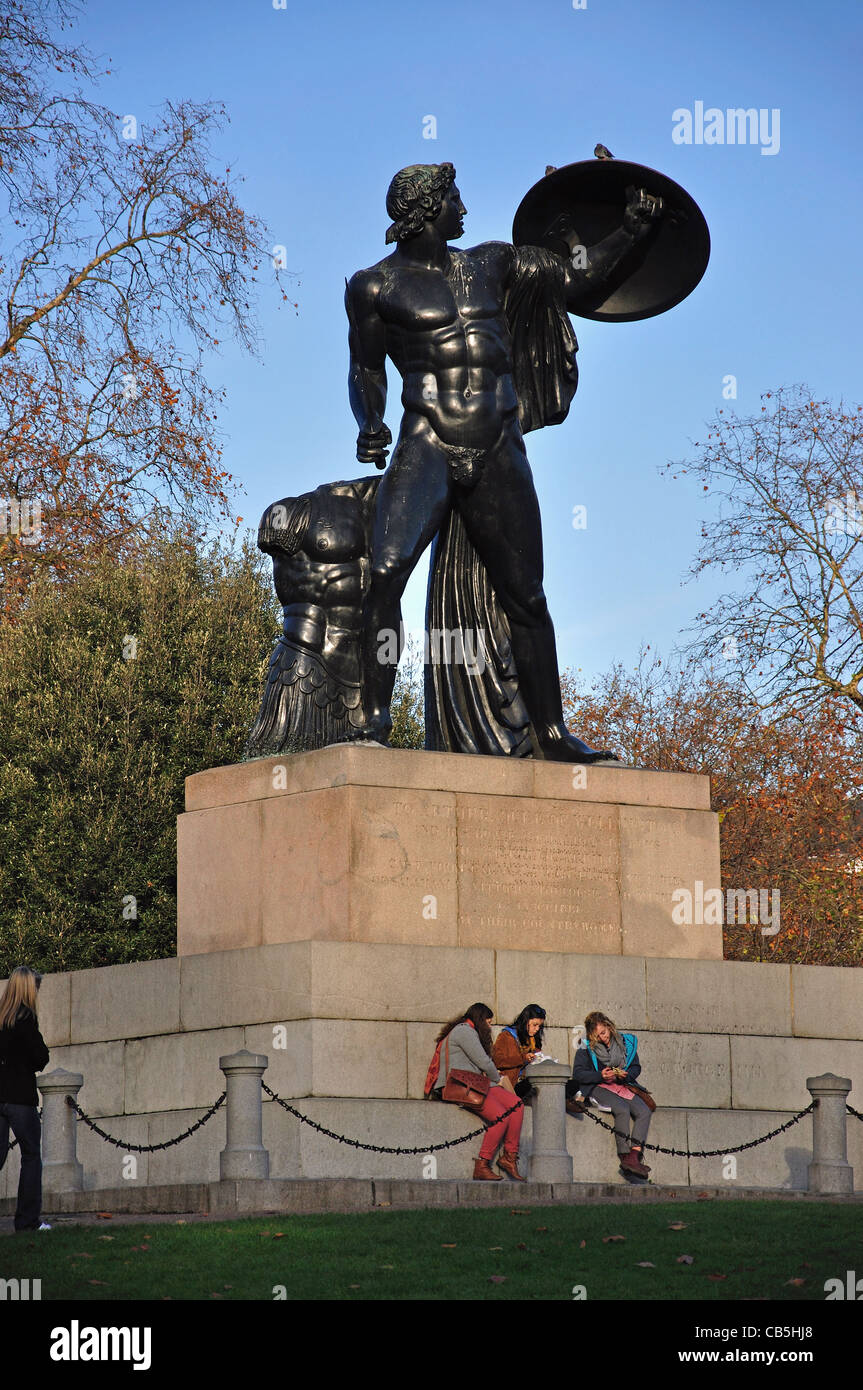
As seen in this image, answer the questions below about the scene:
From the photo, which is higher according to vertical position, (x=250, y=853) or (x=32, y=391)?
(x=32, y=391)

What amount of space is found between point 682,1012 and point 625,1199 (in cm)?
249

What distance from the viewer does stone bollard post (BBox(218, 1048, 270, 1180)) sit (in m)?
12.7

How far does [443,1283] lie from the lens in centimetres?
995

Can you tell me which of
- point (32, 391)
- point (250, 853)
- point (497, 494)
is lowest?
point (250, 853)

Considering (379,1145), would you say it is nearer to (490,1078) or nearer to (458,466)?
(490,1078)

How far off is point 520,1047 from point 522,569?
3.78 m

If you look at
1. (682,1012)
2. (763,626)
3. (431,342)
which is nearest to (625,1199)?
(682,1012)

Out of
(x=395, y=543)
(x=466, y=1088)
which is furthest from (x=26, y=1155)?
(x=395, y=543)

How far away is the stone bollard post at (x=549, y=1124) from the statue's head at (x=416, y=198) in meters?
6.15

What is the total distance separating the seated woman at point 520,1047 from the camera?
1409cm

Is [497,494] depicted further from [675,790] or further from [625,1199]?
[625,1199]

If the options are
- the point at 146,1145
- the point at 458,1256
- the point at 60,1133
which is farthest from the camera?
the point at 146,1145

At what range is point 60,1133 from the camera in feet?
47.4
